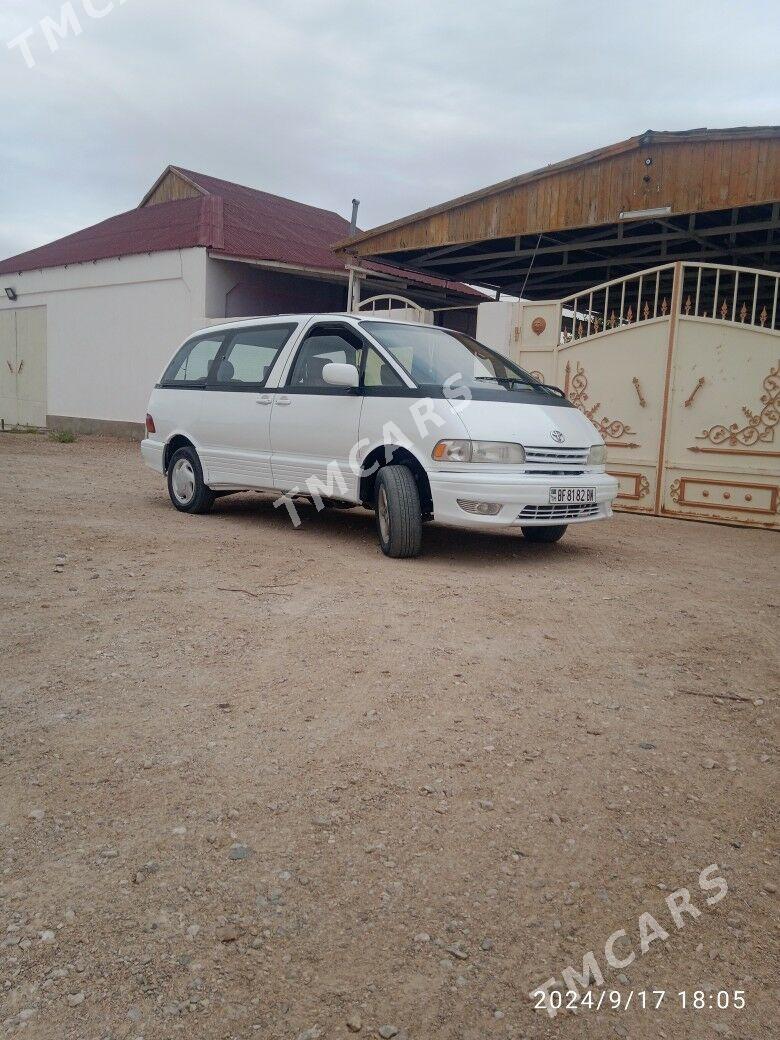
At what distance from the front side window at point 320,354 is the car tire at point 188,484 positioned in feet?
4.76

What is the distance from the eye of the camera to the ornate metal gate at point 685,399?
337 inches

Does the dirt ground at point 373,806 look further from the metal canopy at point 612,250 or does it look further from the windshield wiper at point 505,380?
the metal canopy at point 612,250

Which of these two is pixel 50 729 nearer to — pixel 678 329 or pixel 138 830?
pixel 138 830

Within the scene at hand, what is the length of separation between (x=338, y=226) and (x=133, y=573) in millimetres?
20374

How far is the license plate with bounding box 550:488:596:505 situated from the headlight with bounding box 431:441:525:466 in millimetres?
349

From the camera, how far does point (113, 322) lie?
18.3 meters

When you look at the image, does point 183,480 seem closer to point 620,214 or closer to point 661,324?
point 661,324

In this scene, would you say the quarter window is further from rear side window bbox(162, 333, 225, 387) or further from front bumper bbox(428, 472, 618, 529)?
rear side window bbox(162, 333, 225, 387)

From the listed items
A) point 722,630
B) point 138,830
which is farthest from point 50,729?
point 722,630

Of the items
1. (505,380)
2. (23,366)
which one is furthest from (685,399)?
(23,366)

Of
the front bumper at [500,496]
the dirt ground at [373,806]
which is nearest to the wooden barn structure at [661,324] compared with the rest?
the front bumper at [500,496]

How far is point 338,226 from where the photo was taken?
2372cm

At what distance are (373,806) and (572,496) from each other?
12.9 feet

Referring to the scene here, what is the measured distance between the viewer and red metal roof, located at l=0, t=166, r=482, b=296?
55.4 feet
